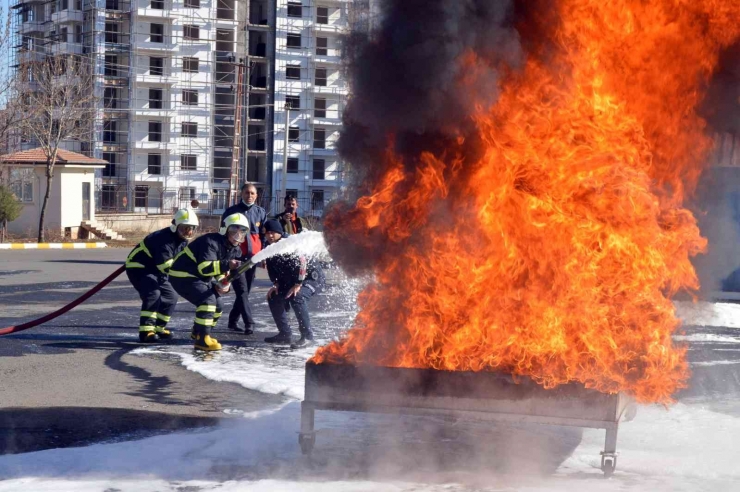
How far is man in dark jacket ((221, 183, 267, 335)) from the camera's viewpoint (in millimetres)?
11328

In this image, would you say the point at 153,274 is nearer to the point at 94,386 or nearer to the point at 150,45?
the point at 94,386

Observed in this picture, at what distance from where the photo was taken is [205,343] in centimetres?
1010

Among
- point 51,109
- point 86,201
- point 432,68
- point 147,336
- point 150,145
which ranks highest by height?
point 150,145

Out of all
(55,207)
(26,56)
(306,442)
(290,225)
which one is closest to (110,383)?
(306,442)

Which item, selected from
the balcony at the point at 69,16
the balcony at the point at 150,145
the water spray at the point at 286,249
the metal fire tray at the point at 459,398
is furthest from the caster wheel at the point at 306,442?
the balcony at the point at 69,16

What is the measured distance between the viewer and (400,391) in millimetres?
5680

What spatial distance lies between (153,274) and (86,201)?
103ft

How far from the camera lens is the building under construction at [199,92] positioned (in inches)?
2594

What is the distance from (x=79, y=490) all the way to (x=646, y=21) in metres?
4.57

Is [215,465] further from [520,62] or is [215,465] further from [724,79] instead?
[724,79]

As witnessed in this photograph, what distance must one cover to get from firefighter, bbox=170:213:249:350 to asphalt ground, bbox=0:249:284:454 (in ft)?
2.00

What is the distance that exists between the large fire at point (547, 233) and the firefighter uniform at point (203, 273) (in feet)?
12.6

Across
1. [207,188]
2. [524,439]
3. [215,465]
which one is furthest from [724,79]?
[207,188]

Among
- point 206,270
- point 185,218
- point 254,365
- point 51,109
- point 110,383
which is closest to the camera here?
point 110,383
